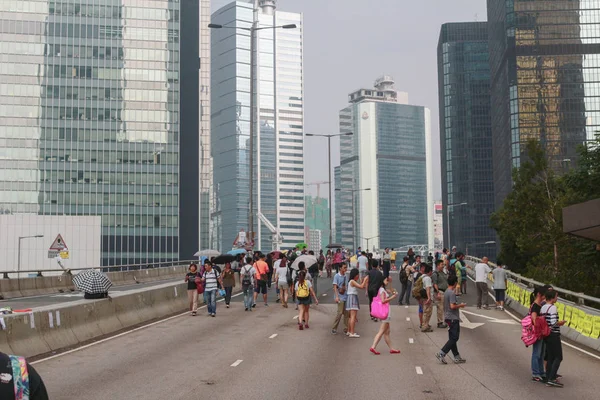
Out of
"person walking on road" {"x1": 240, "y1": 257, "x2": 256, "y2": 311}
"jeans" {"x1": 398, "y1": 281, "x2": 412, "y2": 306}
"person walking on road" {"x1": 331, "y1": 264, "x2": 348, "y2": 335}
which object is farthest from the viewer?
"jeans" {"x1": 398, "y1": 281, "x2": 412, "y2": 306}

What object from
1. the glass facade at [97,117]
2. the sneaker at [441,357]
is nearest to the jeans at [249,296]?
the sneaker at [441,357]

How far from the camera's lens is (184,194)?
144125 millimetres

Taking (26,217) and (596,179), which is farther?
(26,217)

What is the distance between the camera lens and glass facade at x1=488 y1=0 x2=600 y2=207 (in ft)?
463

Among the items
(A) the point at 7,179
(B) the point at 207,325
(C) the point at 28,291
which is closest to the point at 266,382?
(B) the point at 207,325

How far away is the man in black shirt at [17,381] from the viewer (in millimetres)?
4410

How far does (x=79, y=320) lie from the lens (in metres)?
20.1

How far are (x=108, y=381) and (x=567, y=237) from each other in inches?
1206

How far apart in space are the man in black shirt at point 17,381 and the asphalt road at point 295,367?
836 cm

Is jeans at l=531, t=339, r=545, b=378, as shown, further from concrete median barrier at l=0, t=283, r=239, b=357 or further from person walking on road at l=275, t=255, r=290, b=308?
person walking on road at l=275, t=255, r=290, b=308

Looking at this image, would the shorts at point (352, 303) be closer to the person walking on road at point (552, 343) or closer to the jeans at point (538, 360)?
the jeans at point (538, 360)

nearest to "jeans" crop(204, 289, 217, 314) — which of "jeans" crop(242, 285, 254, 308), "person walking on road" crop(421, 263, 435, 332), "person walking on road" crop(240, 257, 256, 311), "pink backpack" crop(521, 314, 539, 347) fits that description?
"person walking on road" crop(240, 257, 256, 311)

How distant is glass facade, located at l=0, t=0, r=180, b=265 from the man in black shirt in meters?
136

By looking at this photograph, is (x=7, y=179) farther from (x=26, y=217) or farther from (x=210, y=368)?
(x=210, y=368)
